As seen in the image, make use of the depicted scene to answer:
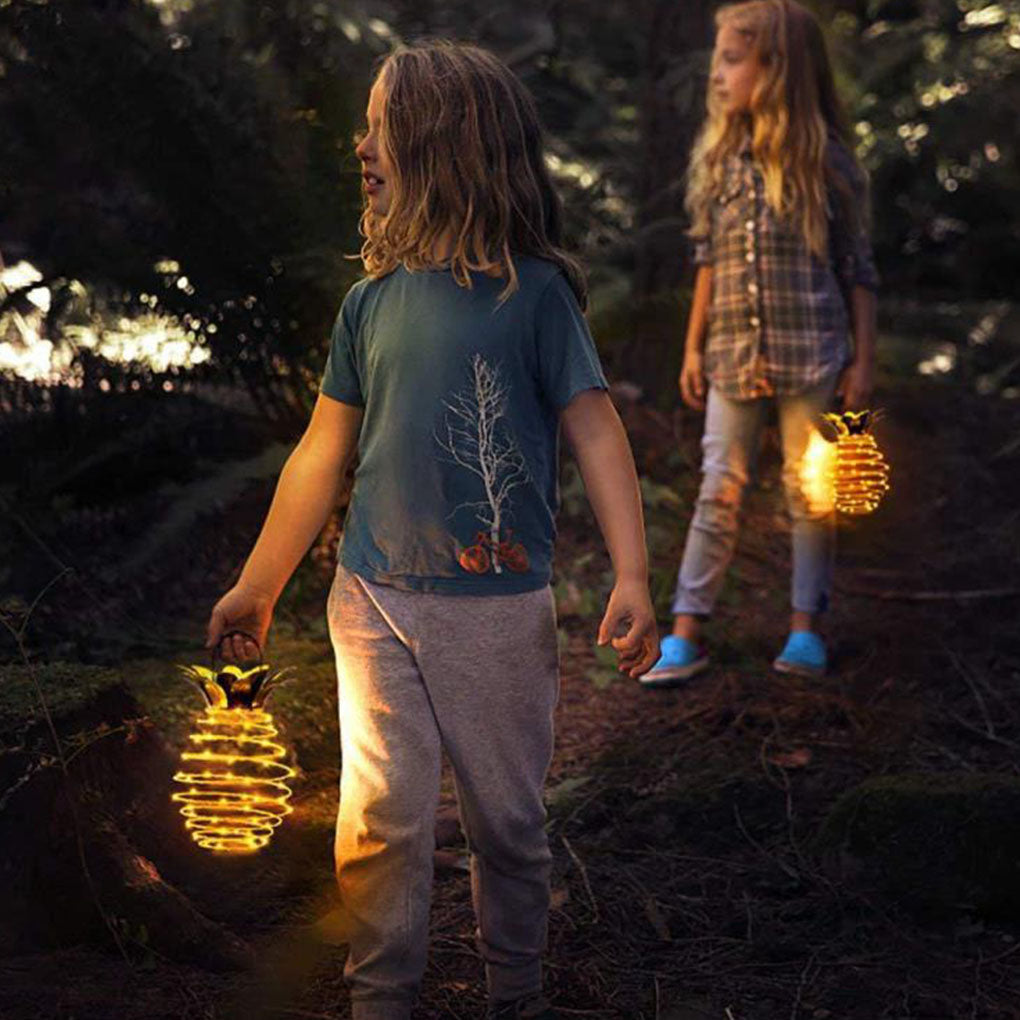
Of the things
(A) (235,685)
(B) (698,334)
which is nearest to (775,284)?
(B) (698,334)

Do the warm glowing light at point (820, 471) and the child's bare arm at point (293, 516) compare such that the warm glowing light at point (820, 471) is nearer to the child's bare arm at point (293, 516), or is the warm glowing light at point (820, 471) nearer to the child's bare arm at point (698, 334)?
the child's bare arm at point (698, 334)

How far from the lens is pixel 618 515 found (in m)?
2.64

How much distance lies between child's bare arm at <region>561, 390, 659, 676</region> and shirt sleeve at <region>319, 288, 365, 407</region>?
38cm

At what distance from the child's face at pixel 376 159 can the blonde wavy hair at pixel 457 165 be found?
0.05ft

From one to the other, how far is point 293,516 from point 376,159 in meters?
0.65

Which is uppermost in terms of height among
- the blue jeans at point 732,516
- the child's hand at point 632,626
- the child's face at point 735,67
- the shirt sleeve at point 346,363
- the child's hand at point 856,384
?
the child's face at point 735,67

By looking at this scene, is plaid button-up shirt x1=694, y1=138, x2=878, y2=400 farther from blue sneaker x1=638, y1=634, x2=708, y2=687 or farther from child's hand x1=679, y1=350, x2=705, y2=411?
blue sneaker x1=638, y1=634, x2=708, y2=687

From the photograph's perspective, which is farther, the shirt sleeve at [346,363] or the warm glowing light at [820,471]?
the warm glowing light at [820,471]

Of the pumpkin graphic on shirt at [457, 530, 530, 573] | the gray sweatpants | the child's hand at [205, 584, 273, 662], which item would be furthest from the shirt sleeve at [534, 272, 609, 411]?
the child's hand at [205, 584, 273, 662]

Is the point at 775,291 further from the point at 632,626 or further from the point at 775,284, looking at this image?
the point at 632,626

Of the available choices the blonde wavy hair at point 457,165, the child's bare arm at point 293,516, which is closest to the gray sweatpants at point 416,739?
the child's bare arm at point 293,516

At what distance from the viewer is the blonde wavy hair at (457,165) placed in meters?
2.71

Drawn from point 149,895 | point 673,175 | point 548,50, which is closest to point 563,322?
point 149,895

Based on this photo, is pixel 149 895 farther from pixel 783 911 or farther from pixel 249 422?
pixel 249 422
